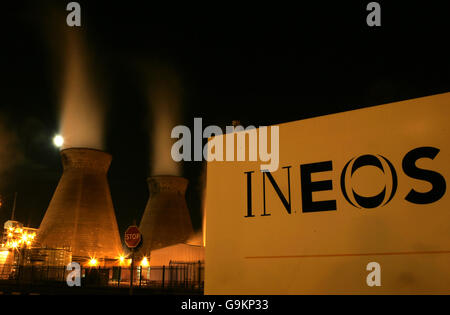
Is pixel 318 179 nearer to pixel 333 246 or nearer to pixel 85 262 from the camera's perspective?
pixel 333 246

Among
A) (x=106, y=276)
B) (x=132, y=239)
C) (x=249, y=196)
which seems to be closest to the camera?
(x=249, y=196)

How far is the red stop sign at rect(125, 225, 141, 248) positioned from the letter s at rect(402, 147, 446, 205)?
4.30 m

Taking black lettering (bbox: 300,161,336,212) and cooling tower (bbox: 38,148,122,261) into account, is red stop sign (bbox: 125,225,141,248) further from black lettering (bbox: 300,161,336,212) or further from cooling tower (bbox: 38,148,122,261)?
cooling tower (bbox: 38,148,122,261)

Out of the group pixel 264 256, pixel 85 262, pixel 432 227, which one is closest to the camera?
pixel 432 227

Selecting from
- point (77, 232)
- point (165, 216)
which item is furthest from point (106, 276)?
point (165, 216)

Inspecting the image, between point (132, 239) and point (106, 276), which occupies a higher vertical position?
point (132, 239)

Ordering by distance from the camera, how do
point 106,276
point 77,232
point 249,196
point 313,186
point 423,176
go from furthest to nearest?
→ point 77,232
point 106,276
point 249,196
point 313,186
point 423,176

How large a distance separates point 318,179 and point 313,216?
49cm

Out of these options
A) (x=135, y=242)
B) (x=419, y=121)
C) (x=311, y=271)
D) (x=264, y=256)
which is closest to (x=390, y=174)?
(x=419, y=121)

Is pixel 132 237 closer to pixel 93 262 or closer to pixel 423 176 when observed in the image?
pixel 423 176

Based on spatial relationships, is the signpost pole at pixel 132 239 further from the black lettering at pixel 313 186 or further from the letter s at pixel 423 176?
the letter s at pixel 423 176

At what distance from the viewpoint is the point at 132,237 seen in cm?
675

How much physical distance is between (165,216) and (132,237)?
34.1 m

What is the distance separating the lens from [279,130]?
545 centimetres
